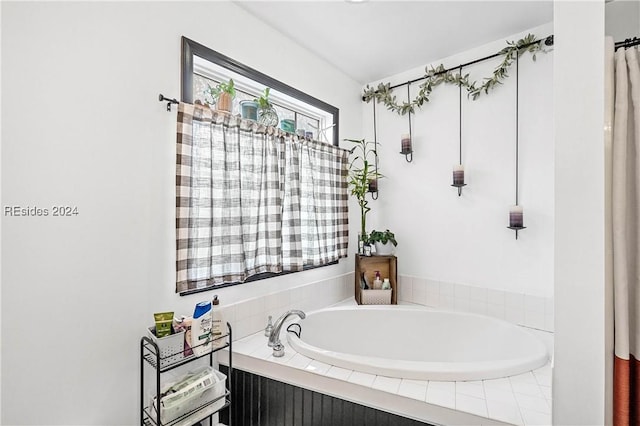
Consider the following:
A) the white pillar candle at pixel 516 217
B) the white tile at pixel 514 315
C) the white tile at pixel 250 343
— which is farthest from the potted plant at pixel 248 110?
the white tile at pixel 514 315

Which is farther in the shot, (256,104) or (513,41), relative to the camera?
(513,41)

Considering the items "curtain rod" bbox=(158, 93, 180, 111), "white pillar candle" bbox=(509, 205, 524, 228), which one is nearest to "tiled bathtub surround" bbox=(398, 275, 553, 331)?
"white pillar candle" bbox=(509, 205, 524, 228)

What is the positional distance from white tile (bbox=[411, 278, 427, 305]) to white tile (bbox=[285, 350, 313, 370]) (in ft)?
4.36

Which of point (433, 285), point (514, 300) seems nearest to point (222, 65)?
point (433, 285)

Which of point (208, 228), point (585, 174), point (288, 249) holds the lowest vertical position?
point (288, 249)

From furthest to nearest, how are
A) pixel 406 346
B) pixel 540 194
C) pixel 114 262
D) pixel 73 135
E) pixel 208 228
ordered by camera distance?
1. pixel 406 346
2. pixel 540 194
3. pixel 208 228
4. pixel 114 262
5. pixel 73 135

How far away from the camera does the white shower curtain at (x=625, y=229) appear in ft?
3.50

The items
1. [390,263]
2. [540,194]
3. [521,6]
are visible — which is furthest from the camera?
[390,263]

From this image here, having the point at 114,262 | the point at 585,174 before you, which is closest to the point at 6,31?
the point at 114,262

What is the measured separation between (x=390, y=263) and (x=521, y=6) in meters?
1.90

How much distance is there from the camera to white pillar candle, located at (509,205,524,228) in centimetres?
222

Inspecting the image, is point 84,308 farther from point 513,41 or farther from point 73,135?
point 513,41

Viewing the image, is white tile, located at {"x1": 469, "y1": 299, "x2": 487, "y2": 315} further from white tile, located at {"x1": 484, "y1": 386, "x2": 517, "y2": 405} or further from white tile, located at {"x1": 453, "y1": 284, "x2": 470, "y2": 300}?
white tile, located at {"x1": 484, "y1": 386, "x2": 517, "y2": 405}

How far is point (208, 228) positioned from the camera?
1769mm
